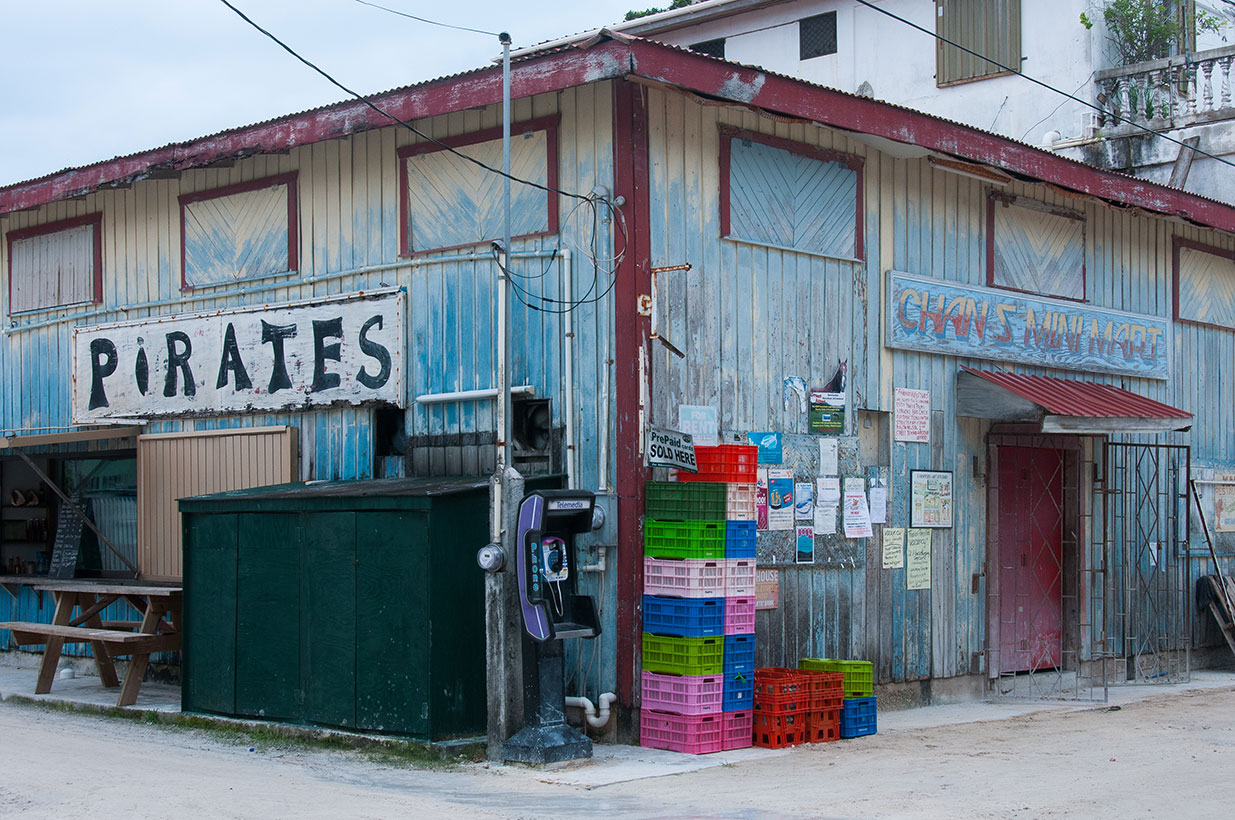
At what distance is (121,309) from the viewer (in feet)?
49.9

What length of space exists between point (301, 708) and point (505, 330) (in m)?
3.39

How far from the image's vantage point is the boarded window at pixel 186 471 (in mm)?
13586

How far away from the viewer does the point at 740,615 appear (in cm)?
1077

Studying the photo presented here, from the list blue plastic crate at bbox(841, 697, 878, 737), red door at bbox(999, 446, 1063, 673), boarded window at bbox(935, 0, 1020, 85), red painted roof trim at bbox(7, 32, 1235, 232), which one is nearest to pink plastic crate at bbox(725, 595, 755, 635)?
blue plastic crate at bbox(841, 697, 878, 737)

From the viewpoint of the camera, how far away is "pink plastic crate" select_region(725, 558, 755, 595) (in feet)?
35.0

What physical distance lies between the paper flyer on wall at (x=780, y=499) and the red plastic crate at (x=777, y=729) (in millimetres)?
1678

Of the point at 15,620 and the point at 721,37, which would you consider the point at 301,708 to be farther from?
the point at 721,37

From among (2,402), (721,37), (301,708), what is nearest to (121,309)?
(2,402)

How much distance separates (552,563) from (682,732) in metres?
1.61

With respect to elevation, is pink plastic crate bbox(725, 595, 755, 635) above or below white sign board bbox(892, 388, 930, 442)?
below

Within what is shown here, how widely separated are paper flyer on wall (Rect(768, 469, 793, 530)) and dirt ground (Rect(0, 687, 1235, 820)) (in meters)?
1.89

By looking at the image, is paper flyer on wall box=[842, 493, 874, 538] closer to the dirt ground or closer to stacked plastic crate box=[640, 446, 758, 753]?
the dirt ground

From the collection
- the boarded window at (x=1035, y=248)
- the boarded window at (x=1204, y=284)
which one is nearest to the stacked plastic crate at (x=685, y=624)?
the boarded window at (x=1035, y=248)

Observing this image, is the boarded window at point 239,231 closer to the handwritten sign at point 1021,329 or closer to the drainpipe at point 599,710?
the drainpipe at point 599,710
